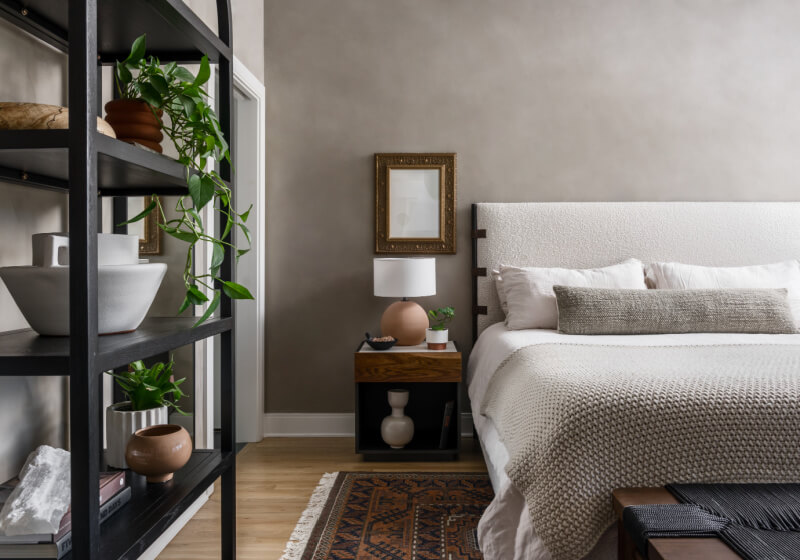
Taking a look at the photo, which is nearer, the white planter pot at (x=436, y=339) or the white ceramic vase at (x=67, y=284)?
the white ceramic vase at (x=67, y=284)

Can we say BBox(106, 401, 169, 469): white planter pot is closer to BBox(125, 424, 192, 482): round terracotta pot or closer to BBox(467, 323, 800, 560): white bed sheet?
BBox(125, 424, 192, 482): round terracotta pot

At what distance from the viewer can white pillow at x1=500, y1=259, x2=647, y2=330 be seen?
2.95m

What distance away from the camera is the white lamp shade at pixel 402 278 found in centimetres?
304

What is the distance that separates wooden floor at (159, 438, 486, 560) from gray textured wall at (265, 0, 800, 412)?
2.95 feet

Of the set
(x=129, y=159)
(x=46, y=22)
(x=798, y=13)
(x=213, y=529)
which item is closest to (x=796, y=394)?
(x=129, y=159)

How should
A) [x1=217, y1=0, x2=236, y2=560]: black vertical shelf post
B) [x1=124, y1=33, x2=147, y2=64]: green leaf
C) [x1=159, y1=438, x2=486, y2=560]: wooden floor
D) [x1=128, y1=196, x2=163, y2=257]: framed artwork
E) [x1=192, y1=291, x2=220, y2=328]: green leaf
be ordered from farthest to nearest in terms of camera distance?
[x1=128, y1=196, x2=163, y2=257]: framed artwork, [x1=159, y1=438, x2=486, y2=560]: wooden floor, [x1=217, y1=0, x2=236, y2=560]: black vertical shelf post, [x1=192, y1=291, x2=220, y2=328]: green leaf, [x1=124, y1=33, x2=147, y2=64]: green leaf

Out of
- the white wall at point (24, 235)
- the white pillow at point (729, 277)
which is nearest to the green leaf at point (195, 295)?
the white wall at point (24, 235)

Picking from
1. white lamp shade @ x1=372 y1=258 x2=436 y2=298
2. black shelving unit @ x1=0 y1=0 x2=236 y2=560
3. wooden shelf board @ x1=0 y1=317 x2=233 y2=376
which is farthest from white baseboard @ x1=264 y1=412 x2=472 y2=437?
wooden shelf board @ x1=0 y1=317 x2=233 y2=376

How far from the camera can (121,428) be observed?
5.37ft

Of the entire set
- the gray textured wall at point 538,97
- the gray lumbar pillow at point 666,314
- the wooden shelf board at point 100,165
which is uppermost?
the gray textured wall at point 538,97

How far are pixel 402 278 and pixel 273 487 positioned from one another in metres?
1.19

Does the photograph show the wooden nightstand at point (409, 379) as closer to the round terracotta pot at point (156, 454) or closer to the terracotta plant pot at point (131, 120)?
the round terracotta pot at point (156, 454)

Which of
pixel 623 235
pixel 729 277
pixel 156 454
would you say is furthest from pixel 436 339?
pixel 156 454

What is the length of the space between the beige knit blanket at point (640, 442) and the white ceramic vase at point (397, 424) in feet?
4.70
